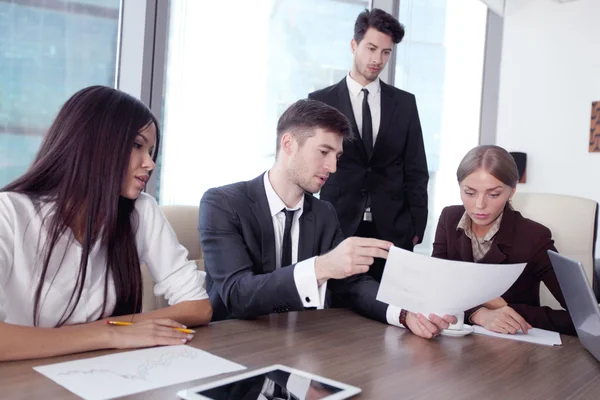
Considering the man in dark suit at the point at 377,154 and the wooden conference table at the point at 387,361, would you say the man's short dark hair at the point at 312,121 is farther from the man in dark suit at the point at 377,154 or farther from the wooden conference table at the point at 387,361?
the wooden conference table at the point at 387,361

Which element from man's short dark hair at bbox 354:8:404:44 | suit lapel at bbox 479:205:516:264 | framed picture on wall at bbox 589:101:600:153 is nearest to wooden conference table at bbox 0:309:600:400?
suit lapel at bbox 479:205:516:264

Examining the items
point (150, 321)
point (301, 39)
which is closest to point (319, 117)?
point (150, 321)

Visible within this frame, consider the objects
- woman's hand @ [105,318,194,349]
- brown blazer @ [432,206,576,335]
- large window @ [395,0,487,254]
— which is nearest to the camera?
woman's hand @ [105,318,194,349]

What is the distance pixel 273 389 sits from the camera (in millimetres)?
990

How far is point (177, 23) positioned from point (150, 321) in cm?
230

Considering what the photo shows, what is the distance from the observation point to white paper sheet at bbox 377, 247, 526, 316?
52.8 inches

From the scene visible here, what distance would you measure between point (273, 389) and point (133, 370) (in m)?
0.27

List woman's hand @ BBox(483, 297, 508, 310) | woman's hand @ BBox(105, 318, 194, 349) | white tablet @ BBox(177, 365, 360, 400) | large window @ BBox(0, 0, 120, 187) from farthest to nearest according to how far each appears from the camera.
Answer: large window @ BBox(0, 0, 120, 187), woman's hand @ BBox(483, 297, 508, 310), woman's hand @ BBox(105, 318, 194, 349), white tablet @ BBox(177, 365, 360, 400)

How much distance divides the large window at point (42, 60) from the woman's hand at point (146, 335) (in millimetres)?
1896

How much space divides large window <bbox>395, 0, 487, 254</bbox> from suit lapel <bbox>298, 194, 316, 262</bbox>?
2.86 metres

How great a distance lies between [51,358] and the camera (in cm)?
113

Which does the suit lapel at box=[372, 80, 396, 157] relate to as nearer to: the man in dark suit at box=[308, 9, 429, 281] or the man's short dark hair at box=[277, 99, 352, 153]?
the man in dark suit at box=[308, 9, 429, 281]

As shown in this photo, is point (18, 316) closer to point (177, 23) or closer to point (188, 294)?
point (188, 294)

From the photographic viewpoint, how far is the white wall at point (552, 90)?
197 inches
